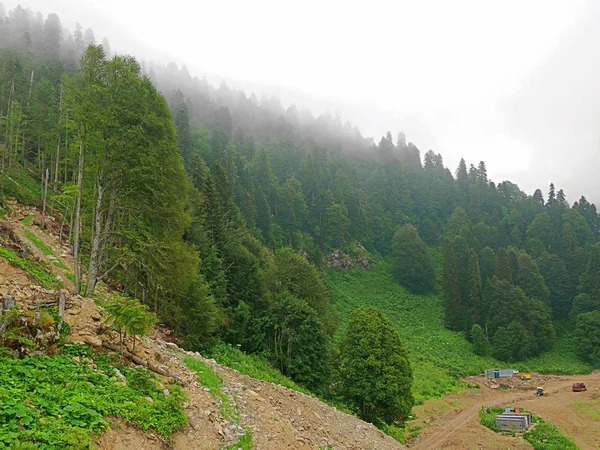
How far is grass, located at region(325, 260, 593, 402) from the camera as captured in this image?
148 feet

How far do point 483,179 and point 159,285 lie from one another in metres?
113

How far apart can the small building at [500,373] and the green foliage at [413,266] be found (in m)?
25.7

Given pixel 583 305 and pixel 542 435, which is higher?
pixel 583 305

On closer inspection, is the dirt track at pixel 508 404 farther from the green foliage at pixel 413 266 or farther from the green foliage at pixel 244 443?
the green foliage at pixel 413 266

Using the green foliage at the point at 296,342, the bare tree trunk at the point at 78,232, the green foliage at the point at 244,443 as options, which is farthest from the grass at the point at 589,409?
the bare tree trunk at the point at 78,232

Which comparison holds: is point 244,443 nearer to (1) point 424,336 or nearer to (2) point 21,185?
(2) point 21,185

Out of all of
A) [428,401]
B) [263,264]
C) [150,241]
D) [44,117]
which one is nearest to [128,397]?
[150,241]

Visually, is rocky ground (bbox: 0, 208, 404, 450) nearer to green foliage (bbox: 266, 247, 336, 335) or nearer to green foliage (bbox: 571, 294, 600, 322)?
green foliage (bbox: 266, 247, 336, 335)

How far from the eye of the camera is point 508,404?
1502 inches

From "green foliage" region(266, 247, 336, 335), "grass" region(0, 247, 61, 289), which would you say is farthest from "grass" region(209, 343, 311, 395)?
"green foliage" region(266, 247, 336, 335)

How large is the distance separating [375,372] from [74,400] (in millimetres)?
21075

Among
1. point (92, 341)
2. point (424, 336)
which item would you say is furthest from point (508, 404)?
point (92, 341)

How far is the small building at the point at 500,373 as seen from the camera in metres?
49.3

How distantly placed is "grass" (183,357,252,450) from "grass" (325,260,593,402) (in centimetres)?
2979
